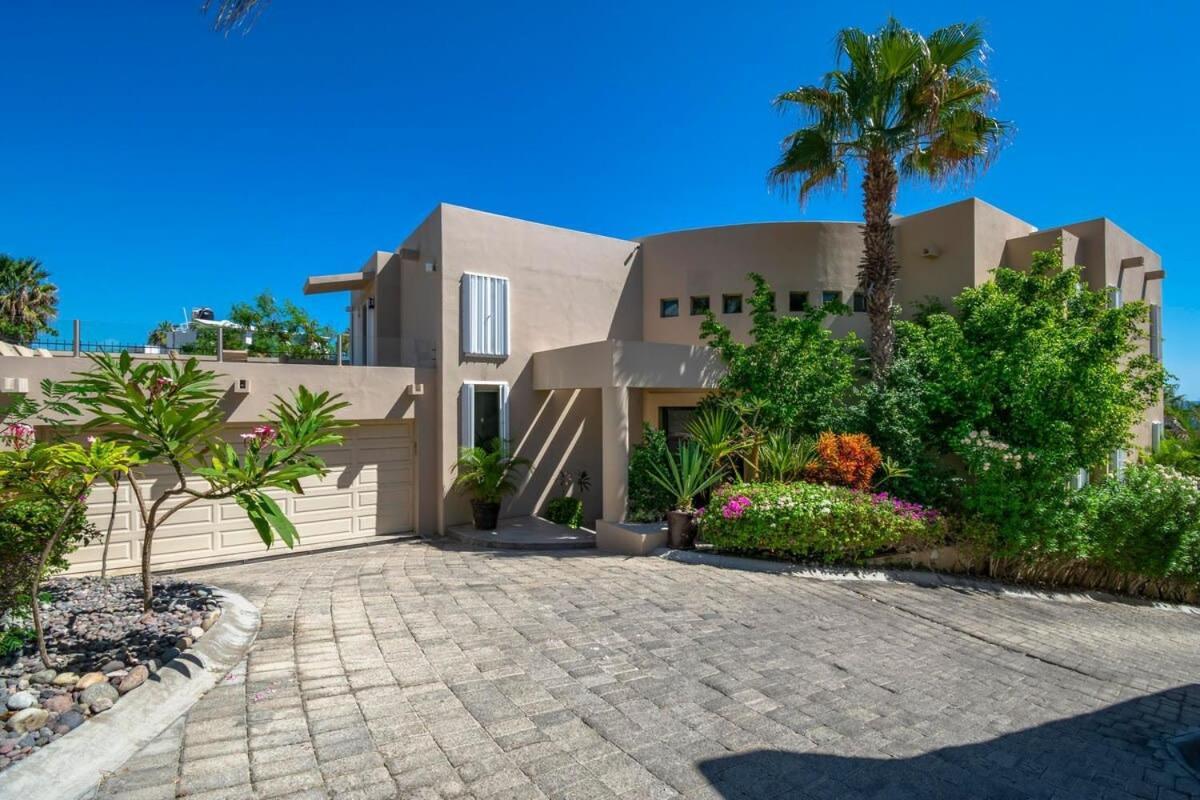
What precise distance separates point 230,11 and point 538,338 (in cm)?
813

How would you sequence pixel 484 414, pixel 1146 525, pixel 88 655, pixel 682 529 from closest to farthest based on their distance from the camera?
pixel 88 655 < pixel 682 529 < pixel 1146 525 < pixel 484 414

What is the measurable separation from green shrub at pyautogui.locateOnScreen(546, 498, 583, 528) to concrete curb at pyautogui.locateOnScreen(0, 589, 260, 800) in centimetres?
778

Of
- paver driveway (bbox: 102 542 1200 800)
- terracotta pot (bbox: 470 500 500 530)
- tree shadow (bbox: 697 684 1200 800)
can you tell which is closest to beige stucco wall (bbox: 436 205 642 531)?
terracotta pot (bbox: 470 500 500 530)

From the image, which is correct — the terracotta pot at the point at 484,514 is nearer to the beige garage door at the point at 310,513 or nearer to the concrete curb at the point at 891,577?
the beige garage door at the point at 310,513

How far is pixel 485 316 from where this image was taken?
1188 centimetres

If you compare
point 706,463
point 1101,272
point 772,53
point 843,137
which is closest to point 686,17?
point 772,53

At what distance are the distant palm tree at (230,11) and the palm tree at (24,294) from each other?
87.7 ft

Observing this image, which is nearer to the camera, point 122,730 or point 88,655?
point 122,730

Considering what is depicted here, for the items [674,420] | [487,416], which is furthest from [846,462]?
[487,416]

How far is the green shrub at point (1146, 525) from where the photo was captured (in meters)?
9.85

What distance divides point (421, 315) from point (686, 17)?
8.10 metres

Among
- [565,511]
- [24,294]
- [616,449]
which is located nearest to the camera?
[616,449]

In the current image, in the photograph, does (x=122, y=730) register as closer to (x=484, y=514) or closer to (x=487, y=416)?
(x=484, y=514)

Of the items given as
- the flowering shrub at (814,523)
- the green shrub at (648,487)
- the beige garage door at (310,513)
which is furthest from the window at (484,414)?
the flowering shrub at (814,523)
